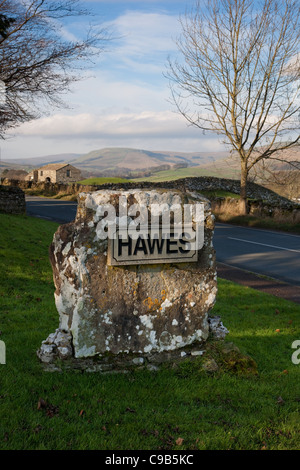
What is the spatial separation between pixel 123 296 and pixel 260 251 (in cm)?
1065

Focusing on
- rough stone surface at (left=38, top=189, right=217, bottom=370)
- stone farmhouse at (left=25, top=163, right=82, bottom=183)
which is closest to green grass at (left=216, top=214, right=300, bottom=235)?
rough stone surface at (left=38, top=189, right=217, bottom=370)

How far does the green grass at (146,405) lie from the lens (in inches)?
134

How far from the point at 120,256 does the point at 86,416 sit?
70.5 inches

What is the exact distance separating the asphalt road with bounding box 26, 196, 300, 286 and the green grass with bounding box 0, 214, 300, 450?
5.49m

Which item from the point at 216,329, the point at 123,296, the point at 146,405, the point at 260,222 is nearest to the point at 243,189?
the point at 260,222

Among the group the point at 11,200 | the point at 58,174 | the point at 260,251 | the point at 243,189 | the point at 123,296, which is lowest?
the point at 260,251

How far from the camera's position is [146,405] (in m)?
3.96

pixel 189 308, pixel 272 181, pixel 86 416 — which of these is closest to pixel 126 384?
pixel 86 416

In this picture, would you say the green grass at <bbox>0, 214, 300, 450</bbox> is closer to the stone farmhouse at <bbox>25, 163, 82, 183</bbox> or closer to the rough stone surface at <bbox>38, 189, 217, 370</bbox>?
the rough stone surface at <bbox>38, 189, 217, 370</bbox>

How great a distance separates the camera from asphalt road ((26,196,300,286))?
11.6 metres

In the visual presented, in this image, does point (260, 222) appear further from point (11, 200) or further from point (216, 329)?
point (216, 329)

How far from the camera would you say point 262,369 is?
5.35m

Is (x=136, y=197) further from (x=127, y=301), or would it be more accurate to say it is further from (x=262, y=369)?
(x=262, y=369)
